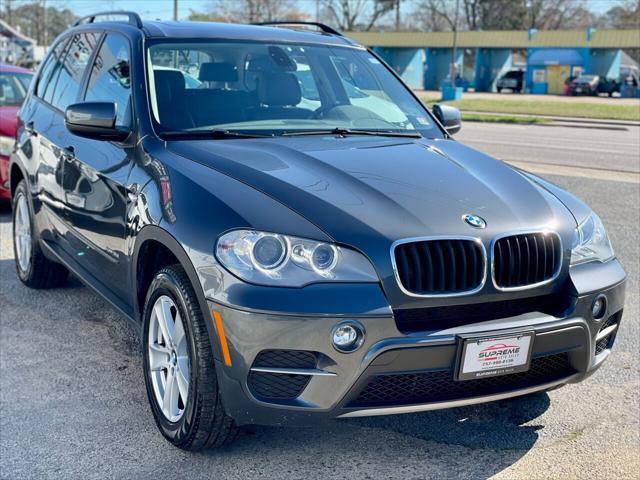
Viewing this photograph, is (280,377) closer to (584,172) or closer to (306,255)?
(306,255)

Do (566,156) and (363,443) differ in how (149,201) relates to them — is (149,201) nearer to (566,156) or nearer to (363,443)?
(363,443)

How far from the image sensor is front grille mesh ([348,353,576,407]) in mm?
2973

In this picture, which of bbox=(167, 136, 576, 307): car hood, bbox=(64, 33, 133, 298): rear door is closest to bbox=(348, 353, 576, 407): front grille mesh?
bbox=(167, 136, 576, 307): car hood

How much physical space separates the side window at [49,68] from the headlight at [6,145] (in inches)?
79.9

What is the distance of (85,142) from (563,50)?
187 ft

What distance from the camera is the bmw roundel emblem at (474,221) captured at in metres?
3.15

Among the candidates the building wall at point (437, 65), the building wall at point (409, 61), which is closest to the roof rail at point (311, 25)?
the building wall at point (437, 65)

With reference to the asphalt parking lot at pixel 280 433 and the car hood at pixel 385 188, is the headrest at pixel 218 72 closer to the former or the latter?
the car hood at pixel 385 188

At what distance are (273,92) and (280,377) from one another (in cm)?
196

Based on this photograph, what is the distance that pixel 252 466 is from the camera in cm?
327

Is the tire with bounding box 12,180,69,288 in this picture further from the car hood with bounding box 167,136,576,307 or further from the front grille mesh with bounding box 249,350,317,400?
the front grille mesh with bounding box 249,350,317,400

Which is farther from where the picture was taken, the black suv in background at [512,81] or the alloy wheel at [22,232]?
the black suv in background at [512,81]

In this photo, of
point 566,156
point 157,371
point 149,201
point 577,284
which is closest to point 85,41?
point 149,201

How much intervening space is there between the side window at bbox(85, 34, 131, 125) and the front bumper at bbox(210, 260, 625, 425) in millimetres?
1656
